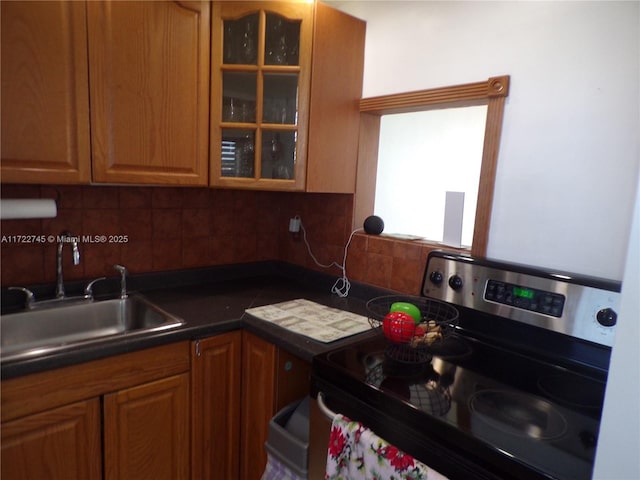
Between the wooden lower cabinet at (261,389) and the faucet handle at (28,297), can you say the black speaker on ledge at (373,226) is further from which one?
the faucet handle at (28,297)

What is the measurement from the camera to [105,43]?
1.36 m

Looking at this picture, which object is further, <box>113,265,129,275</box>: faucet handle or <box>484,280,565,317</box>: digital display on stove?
<box>113,265,129,275</box>: faucet handle

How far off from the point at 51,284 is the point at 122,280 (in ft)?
0.81

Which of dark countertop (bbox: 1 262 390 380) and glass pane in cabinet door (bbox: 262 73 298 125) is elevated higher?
glass pane in cabinet door (bbox: 262 73 298 125)

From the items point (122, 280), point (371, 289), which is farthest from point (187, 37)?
point (371, 289)

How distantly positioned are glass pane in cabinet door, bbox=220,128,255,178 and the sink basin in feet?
2.01

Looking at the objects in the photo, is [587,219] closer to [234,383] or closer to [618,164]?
[618,164]

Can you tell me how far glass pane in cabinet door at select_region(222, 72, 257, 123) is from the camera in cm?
165

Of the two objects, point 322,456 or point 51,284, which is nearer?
point 322,456

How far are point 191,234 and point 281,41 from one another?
3.06 ft

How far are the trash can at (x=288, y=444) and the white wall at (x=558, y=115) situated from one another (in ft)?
2.86

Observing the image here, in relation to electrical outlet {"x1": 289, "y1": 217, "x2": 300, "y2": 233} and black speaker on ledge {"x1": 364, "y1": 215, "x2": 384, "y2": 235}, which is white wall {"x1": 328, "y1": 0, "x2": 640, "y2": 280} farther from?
electrical outlet {"x1": 289, "y1": 217, "x2": 300, "y2": 233}

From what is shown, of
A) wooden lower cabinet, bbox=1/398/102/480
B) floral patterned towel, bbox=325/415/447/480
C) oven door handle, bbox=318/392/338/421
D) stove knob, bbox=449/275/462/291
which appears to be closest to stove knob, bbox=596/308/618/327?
stove knob, bbox=449/275/462/291

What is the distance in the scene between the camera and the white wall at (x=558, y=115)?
45.5 inches
